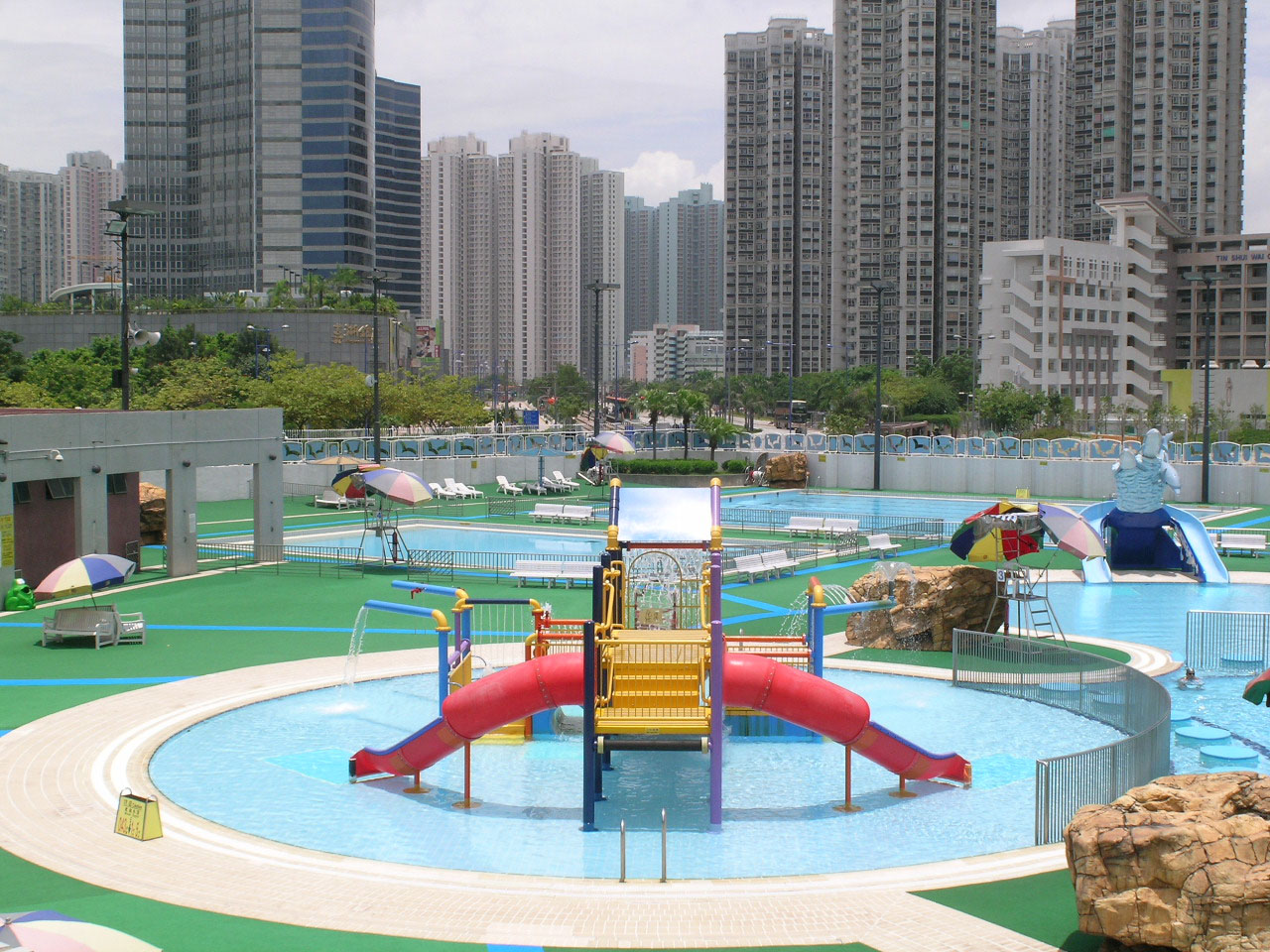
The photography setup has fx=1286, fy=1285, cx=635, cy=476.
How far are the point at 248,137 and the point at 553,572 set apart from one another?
14346 cm

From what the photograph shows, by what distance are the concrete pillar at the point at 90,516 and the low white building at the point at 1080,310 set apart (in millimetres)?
79643

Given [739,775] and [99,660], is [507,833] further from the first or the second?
[99,660]

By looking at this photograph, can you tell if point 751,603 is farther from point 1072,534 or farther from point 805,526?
point 805,526

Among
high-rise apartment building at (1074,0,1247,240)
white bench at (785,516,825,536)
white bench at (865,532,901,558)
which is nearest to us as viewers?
white bench at (865,532,901,558)

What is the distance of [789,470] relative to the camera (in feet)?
201

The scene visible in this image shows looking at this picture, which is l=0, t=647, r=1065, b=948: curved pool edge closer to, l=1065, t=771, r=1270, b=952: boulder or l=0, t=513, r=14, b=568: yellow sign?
l=1065, t=771, r=1270, b=952: boulder

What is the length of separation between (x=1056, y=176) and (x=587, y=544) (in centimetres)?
14476

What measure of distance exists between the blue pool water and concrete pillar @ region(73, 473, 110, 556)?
12.4m

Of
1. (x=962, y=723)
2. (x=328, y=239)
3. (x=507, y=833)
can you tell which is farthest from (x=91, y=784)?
(x=328, y=239)

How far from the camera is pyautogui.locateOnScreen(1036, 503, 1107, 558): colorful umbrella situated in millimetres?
25188

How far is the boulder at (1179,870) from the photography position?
937cm

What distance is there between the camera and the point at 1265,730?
63.6 feet

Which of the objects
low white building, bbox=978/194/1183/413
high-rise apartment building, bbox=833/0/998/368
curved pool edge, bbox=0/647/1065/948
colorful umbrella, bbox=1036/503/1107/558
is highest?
high-rise apartment building, bbox=833/0/998/368

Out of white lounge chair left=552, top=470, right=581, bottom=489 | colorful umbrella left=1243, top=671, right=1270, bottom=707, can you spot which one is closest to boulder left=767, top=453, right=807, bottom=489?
white lounge chair left=552, top=470, right=581, bottom=489
